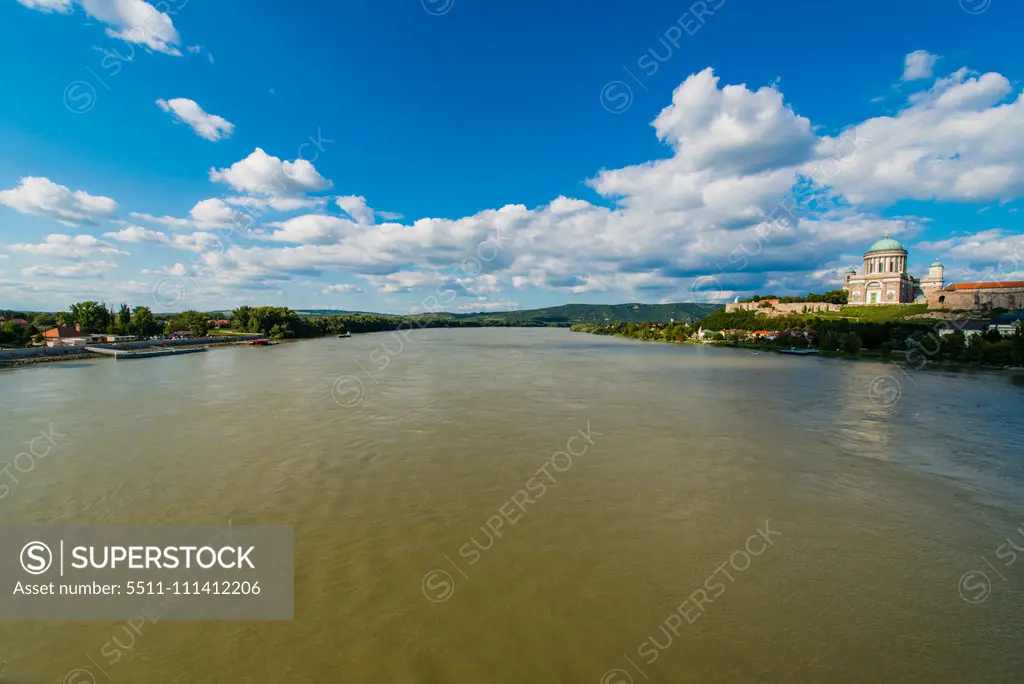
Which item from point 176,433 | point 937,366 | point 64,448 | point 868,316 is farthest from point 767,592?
point 868,316

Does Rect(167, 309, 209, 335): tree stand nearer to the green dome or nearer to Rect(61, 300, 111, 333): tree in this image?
Rect(61, 300, 111, 333): tree

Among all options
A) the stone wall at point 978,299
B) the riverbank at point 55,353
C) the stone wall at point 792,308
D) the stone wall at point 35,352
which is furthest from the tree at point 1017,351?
the stone wall at point 35,352

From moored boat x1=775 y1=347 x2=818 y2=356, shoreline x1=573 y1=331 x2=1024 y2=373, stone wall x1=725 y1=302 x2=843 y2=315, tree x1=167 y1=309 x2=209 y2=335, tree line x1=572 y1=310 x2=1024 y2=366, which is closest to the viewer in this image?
shoreline x1=573 y1=331 x2=1024 y2=373

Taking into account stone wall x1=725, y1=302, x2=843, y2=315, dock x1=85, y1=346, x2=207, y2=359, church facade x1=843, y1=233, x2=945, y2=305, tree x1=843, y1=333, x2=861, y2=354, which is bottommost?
dock x1=85, y1=346, x2=207, y2=359

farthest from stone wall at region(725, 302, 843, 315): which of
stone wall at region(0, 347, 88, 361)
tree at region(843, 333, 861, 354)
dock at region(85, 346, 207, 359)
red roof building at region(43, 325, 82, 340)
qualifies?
red roof building at region(43, 325, 82, 340)

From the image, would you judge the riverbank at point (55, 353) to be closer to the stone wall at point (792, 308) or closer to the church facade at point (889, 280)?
the stone wall at point (792, 308)

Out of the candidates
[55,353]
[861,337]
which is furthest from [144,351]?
[861,337]

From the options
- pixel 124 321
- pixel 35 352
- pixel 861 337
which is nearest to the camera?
pixel 35 352

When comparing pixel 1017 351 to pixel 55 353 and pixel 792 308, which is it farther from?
pixel 55 353

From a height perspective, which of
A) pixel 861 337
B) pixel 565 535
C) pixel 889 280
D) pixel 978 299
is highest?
pixel 889 280
